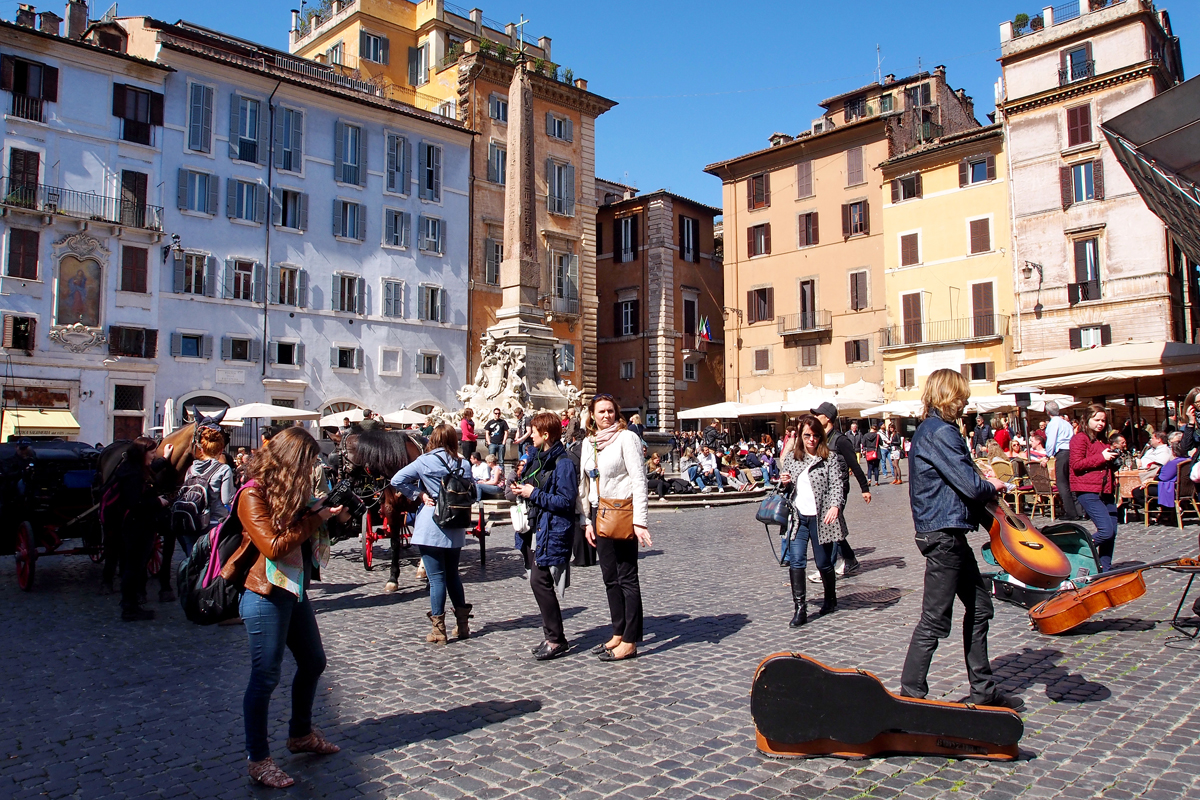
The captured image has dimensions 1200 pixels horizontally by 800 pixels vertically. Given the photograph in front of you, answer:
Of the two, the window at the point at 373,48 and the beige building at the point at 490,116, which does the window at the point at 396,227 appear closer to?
the beige building at the point at 490,116

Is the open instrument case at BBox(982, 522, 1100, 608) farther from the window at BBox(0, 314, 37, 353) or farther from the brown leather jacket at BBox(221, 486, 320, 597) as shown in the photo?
the window at BBox(0, 314, 37, 353)

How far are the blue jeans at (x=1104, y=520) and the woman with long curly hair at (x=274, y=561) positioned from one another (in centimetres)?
671

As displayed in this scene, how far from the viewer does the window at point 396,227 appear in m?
31.8

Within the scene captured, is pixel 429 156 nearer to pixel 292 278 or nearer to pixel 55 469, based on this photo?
pixel 292 278

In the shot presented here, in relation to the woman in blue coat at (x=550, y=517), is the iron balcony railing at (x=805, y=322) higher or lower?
higher

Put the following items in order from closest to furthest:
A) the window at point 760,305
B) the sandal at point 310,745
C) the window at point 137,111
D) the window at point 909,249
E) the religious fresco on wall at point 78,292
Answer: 1. the sandal at point 310,745
2. the religious fresco on wall at point 78,292
3. the window at point 137,111
4. the window at point 909,249
5. the window at point 760,305

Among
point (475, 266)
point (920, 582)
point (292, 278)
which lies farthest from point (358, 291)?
point (920, 582)

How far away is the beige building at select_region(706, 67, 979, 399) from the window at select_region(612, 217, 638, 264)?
4242 millimetres

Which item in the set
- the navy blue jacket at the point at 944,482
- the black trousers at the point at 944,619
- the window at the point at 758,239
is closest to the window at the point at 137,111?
the window at the point at 758,239

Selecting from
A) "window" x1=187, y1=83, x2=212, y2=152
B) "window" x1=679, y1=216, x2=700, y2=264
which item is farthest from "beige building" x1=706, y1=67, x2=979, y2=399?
"window" x1=187, y1=83, x2=212, y2=152

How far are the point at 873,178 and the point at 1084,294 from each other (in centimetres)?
962

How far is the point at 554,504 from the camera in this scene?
5.39 m

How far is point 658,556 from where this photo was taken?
963 cm

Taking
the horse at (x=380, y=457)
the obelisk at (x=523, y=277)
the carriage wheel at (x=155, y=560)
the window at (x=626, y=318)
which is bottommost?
the carriage wheel at (x=155, y=560)
